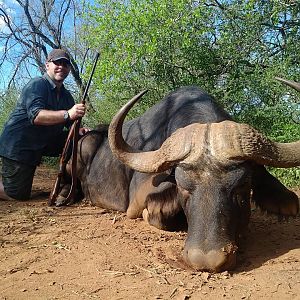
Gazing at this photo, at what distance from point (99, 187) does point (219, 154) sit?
11.1ft

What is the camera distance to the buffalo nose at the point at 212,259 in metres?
3.40

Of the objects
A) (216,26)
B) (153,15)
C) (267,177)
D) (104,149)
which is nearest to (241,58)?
(216,26)

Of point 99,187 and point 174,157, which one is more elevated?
point 174,157

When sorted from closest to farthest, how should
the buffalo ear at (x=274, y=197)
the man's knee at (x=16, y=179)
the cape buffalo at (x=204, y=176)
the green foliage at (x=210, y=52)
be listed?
the cape buffalo at (x=204, y=176) → the buffalo ear at (x=274, y=197) → the man's knee at (x=16, y=179) → the green foliage at (x=210, y=52)

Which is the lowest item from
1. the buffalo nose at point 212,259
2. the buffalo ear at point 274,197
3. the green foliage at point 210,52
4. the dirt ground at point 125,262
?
the dirt ground at point 125,262

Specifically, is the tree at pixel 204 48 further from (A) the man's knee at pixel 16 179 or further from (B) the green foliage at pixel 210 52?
(A) the man's knee at pixel 16 179

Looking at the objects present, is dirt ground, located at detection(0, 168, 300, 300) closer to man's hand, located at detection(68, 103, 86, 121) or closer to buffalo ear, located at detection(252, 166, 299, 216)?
buffalo ear, located at detection(252, 166, 299, 216)

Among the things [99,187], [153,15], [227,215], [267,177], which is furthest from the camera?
[153,15]

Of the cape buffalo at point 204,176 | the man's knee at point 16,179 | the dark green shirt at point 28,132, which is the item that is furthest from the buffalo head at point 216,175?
the man's knee at point 16,179

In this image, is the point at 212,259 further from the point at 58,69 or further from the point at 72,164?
the point at 58,69

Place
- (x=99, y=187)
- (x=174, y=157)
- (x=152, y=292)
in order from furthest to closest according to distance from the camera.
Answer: (x=99, y=187), (x=174, y=157), (x=152, y=292)

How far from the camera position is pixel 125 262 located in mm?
3807

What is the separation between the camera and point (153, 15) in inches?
364

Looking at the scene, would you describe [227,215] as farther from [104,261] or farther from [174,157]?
[104,261]
